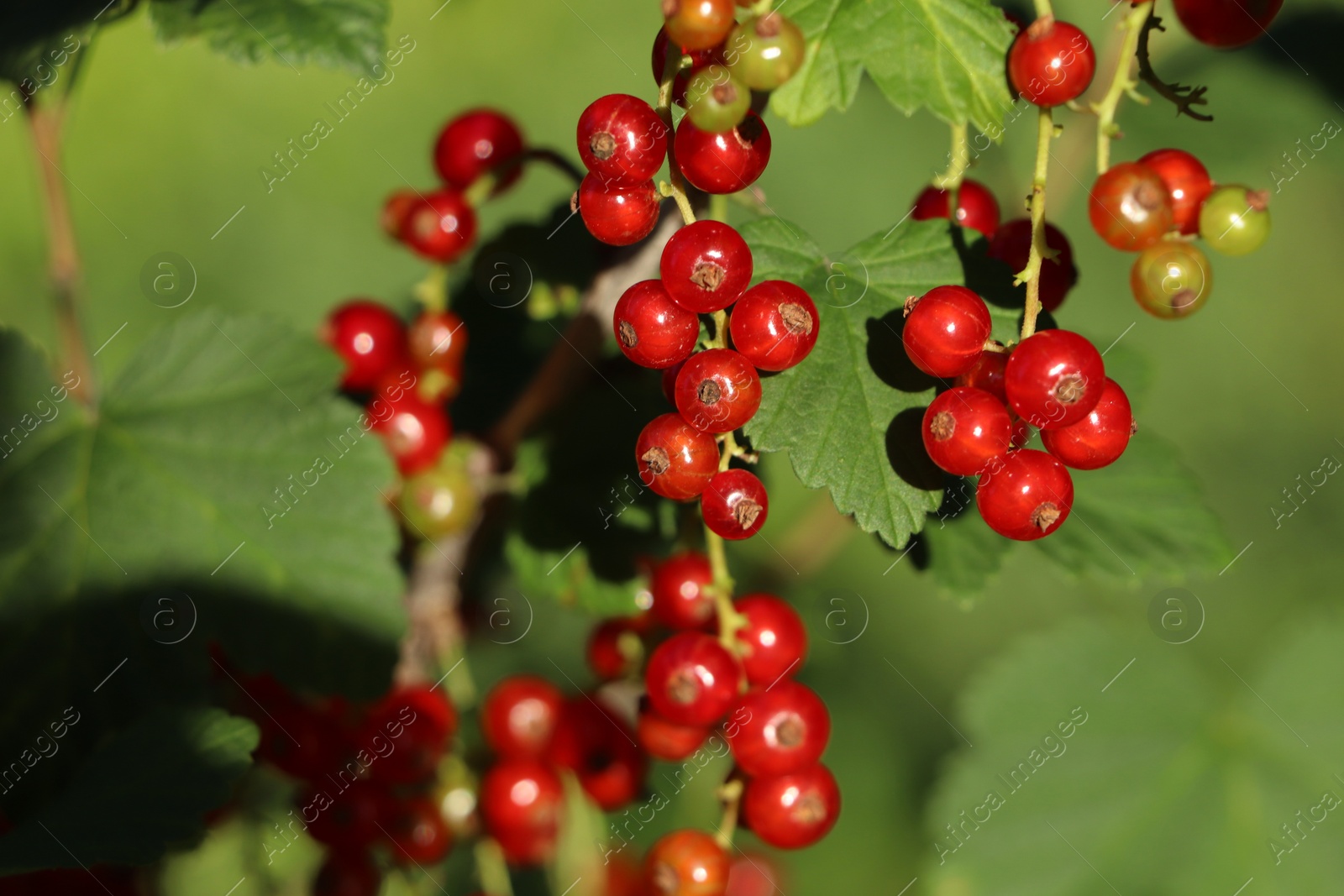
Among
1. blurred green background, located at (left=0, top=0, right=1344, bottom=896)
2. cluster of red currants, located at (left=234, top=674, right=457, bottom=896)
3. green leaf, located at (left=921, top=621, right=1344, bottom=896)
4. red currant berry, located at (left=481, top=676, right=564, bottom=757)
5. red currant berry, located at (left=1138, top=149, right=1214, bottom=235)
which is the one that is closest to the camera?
red currant berry, located at (left=1138, top=149, right=1214, bottom=235)

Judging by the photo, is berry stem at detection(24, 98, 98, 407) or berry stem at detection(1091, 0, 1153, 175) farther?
berry stem at detection(24, 98, 98, 407)

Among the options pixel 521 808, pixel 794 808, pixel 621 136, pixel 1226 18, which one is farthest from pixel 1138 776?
pixel 621 136

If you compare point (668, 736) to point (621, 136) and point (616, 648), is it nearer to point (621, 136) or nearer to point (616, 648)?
point (616, 648)

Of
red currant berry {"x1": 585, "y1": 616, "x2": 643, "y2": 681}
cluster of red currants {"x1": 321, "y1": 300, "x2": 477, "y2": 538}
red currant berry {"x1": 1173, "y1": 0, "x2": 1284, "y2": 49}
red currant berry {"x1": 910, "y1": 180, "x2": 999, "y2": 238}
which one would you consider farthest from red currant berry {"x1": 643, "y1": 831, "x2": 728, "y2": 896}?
red currant berry {"x1": 1173, "y1": 0, "x2": 1284, "y2": 49}

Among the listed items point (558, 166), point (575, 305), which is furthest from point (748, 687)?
point (558, 166)

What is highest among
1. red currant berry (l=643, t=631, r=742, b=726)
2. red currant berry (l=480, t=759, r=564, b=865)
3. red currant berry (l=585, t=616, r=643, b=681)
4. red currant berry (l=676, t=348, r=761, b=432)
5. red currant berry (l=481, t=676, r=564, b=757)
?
red currant berry (l=676, t=348, r=761, b=432)

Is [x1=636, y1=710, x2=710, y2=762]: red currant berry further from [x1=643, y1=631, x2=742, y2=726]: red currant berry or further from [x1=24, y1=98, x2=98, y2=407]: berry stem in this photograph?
[x1=24, y1=98, x2=98, y2=407]: berry stem

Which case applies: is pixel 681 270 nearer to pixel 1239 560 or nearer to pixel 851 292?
pixel 851 292
